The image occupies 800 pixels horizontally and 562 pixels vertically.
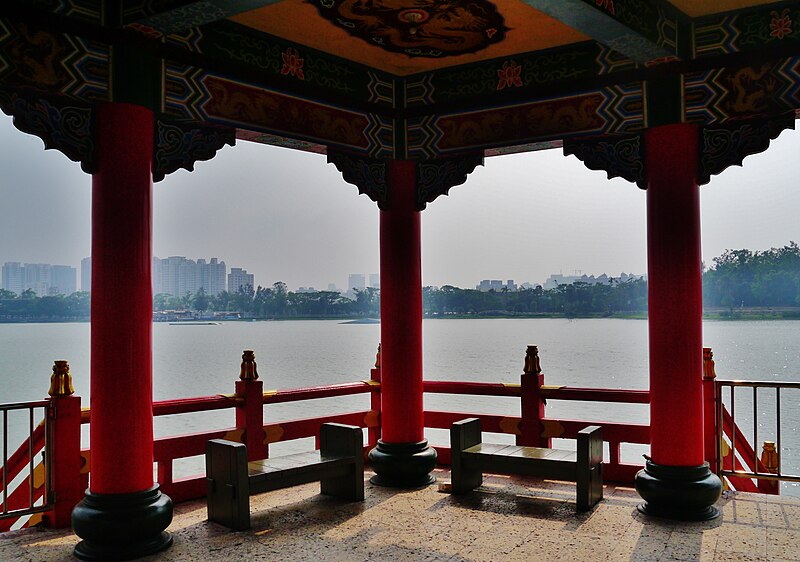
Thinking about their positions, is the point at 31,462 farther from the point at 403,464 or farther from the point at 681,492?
the point at 681,492

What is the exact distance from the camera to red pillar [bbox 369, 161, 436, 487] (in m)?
5.91

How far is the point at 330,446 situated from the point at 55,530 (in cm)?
187

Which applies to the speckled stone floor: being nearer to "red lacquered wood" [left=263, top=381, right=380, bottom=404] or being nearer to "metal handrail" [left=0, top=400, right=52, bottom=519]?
"metal handrail" [left=0, top=400, right=52, bottom=519]

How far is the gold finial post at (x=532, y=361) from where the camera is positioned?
19.8ft

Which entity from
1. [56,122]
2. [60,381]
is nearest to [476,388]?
[60,381]

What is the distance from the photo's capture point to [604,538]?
4.41m

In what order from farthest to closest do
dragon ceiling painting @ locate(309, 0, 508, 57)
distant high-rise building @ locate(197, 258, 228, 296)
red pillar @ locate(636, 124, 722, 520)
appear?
distant high-rise building @ locate(197, 258, 228, 296), red pillar @ locate(636, 124, 722, 520), dragon ceiling painting @ locate(309, 0, 508, 57)

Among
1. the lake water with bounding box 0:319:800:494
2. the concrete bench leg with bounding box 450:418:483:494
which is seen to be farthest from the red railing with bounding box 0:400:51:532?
the lake water with bounding box 0:319:800:494

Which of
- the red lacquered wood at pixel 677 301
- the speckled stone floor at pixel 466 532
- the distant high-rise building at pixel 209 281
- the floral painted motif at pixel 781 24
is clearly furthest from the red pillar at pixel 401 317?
the distant high-rise building at pixel 209 281

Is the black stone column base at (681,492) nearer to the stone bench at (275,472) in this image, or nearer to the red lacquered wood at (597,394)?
the red lacquered wood at (597,394)

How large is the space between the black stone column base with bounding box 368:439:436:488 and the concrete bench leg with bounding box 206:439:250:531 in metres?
1.38

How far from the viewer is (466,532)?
15.0ft

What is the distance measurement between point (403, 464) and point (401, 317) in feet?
3.78

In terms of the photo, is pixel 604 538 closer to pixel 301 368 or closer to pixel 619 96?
pixel 619 96
